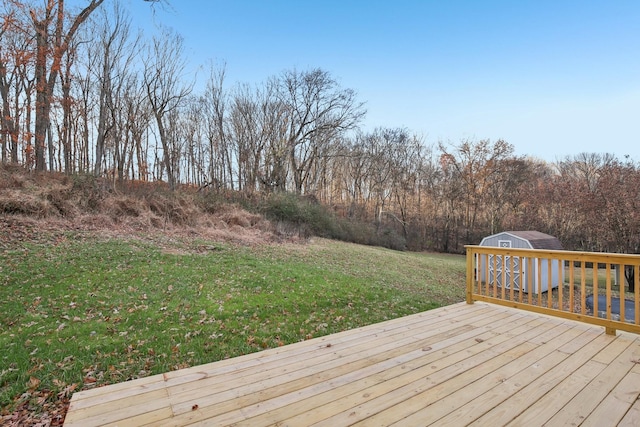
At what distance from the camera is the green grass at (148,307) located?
289 centimetres

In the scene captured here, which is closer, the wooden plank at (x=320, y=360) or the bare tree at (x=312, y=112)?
the wooden plank at (x=320, y=360)

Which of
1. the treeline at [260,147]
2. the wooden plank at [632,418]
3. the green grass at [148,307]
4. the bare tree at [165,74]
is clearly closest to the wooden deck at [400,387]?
the wooden plank at [632,418]

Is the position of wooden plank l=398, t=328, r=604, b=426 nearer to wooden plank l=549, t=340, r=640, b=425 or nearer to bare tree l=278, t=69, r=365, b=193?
wooden plank l=549, t=340, r=640, b=425

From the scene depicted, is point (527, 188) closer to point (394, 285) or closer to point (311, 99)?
point (311, 99)

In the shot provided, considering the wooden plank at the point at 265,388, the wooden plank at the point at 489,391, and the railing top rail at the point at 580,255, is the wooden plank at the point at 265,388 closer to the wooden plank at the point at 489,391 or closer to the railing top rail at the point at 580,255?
the wooden plank at the point at 489,391

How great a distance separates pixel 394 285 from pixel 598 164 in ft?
85.2

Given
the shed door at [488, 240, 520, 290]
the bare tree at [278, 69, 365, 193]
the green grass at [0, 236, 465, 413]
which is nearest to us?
the green grass at [0, 236, 465, 413]

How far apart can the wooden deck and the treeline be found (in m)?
12.4

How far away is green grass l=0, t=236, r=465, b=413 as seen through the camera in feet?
9.50

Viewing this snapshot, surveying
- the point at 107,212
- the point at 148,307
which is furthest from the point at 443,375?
the point at 107,212

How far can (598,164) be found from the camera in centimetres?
2348

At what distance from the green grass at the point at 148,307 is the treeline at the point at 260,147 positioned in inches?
293

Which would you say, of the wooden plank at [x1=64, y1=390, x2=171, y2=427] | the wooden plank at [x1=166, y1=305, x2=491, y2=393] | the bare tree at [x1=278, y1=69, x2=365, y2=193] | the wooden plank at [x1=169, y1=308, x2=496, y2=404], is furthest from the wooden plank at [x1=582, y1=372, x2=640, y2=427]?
the bare tree at [x1=278, y1=69, x2=365, y2=193]

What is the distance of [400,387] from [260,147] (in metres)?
17.1
